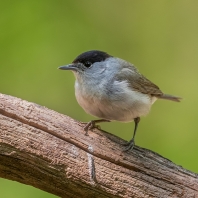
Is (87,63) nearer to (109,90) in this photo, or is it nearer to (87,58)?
(87,58)

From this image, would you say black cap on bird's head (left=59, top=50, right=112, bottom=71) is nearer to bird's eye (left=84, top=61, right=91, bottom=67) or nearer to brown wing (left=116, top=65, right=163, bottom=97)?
bird's eye (left=84, top=61, right=91, bottom=67)

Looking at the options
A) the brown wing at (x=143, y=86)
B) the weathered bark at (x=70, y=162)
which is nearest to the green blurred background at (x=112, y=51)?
the brown wing at (x=143, y=86)

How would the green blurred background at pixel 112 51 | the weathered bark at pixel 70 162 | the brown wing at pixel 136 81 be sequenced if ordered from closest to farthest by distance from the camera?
the weathered bark at pixel 70 162 < the brown wing at pixel 136 81 < the green blurred background at pixel 112 51

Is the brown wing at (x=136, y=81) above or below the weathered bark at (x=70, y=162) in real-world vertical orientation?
above

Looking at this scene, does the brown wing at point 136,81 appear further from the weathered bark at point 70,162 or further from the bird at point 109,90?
the weathered bark at point 70,162

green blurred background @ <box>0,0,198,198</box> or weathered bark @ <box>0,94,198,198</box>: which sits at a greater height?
green blurred background @ <box>0,0,198,198</box>

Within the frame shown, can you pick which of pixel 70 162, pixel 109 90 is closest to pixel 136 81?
pixel 109 90

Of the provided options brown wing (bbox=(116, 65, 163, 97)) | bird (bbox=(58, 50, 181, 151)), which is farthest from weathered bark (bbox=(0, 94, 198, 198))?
brown wing (bbox=(116, 65, 163, 97))
